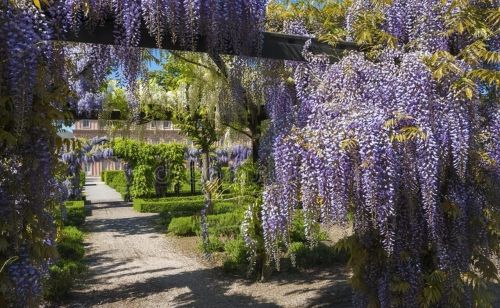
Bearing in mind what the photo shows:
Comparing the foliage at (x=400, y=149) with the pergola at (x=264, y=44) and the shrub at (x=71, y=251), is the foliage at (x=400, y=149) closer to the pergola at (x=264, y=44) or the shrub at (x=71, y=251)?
the pergola at (x=264, y=44)

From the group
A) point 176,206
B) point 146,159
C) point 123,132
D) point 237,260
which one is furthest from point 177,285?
point 146,159

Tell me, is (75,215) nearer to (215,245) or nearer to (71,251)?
(71,251)

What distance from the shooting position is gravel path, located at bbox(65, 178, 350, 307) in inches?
238

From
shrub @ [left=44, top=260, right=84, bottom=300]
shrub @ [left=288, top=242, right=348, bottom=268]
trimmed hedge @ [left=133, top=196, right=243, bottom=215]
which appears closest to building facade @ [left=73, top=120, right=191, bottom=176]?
trimmed hedge @ [left=133, top=196, right=243, bottom=215]

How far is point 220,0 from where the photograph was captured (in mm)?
3055

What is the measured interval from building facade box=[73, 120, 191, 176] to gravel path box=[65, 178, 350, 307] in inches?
126

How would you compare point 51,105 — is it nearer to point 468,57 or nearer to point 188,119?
point 468,57

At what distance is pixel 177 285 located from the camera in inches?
272

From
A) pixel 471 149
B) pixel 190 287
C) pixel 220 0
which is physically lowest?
pixel 190 287

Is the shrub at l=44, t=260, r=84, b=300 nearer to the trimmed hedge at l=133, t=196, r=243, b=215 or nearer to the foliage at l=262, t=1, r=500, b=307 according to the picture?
the foliage at l=262, t=1, r=500, b=307

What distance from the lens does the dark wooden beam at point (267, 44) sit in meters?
2.90

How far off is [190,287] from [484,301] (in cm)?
407

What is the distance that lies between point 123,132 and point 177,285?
565cm

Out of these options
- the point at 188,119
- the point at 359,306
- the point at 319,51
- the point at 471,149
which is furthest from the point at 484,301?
the point at 188,119
